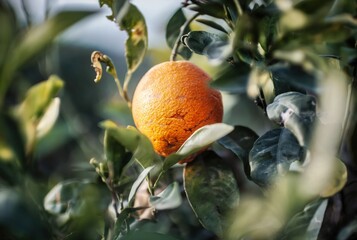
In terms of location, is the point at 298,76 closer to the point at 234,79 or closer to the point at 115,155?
the point at 234,79

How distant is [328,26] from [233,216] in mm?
339

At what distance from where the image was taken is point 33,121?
0.85m

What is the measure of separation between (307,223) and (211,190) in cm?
17

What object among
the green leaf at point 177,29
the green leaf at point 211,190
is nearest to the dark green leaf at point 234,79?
the green leaf at point 211,190

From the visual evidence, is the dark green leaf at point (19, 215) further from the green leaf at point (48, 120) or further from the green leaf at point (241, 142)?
the green leaf at point (241, 142)

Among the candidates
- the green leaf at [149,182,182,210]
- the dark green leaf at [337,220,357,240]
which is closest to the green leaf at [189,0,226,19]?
the green leaf at [149,182,182,210]

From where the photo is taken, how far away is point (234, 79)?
0.69 m

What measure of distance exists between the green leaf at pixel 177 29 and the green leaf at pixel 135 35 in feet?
0.25

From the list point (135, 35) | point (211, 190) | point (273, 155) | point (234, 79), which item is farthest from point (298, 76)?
point (135, 35)

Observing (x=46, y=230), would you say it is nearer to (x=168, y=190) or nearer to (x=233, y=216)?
(x=168, y=190)

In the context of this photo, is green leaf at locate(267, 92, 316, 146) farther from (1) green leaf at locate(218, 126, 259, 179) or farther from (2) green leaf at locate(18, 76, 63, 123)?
(2) green leaf at locate(18, 76, 63, 123)

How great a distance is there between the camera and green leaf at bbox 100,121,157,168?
776mm

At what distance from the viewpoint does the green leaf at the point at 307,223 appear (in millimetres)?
774

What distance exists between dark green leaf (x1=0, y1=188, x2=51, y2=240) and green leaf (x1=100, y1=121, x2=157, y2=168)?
195 millimetres
